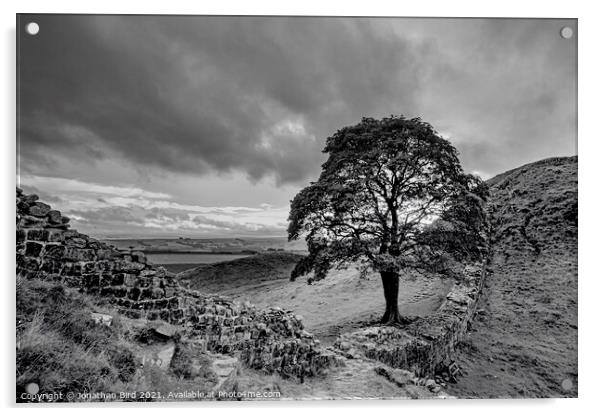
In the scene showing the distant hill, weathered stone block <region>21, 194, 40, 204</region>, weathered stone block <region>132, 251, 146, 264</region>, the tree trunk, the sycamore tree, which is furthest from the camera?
the tree trunk

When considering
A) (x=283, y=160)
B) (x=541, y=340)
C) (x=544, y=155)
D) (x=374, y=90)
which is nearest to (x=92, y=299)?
(x=283, y=160)

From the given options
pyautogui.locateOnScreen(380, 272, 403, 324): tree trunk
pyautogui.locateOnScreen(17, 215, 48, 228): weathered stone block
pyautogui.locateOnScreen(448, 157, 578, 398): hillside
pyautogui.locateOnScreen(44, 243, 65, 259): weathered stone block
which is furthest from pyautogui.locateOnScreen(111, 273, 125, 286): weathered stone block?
pyautogui.locateOnScreen(448, 157, 578, 398): hillside

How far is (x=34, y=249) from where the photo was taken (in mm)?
4660

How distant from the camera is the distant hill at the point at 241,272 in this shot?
6.83 m

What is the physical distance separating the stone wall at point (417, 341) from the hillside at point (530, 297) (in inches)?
18.6

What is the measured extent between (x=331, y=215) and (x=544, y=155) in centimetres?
424

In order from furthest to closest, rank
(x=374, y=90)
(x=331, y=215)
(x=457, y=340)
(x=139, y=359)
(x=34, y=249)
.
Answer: (x=457, y=340) → (x=331, y=215) → (x=374, y=90) → (x=34, y=249) → (x=139, y=359)

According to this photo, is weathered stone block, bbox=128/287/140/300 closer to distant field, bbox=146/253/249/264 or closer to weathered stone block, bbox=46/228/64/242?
distant field, bbox=146/253/249/264

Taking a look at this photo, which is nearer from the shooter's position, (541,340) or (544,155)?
(544,155)

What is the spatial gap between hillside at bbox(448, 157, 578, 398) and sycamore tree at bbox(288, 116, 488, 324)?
154 cm

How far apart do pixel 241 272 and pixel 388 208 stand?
3.96 meters

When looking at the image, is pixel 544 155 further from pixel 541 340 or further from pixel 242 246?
pixel 242 246

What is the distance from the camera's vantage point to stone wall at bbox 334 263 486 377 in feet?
23.3

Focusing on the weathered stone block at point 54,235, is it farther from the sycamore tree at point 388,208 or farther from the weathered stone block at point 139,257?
A: the sycamore tree at point 388,208
